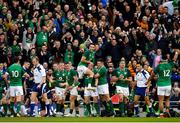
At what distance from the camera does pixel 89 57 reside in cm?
2409

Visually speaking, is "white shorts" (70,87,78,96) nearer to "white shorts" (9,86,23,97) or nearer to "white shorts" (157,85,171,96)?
"white shorts" (9,86,23,97)

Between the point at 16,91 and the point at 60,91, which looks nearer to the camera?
the point at 16,91

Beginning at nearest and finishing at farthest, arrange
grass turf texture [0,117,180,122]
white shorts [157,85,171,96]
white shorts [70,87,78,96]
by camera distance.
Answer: grass turf texture [0,117,180,122] < white shorts [157,85,171,96] < white shorts [70,87,78,96]

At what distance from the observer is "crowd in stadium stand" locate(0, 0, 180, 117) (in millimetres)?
23141

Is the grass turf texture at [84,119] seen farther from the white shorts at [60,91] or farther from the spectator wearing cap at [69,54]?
the spectator wearing cap at [69,54]

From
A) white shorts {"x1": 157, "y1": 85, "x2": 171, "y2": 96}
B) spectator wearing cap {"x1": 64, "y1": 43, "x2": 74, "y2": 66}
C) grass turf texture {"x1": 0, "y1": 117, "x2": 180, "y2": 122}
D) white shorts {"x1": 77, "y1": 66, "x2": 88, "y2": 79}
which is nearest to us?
grass turf texture {"x1": 0, "y1": 117, "x2": 180, "y2": 122}

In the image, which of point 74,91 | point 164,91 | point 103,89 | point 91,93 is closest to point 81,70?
point 74,91

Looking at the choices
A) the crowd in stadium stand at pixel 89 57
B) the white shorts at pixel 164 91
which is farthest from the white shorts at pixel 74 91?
the white shorts at pixel 164 91

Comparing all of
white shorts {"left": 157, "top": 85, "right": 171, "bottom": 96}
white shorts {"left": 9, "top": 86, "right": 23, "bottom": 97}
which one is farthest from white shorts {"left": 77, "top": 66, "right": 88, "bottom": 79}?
white shorts {"left": 157, "top": 85, "right": 171, "bottom": 96}

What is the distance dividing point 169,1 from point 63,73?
6143mm

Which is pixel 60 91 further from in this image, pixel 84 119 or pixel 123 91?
pixel 84 119

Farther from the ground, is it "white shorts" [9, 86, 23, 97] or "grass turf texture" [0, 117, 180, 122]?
"white shorts" [9, 86, 23, 97]

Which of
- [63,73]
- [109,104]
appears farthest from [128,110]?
[63,73]

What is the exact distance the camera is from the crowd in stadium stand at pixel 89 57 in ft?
75.9
